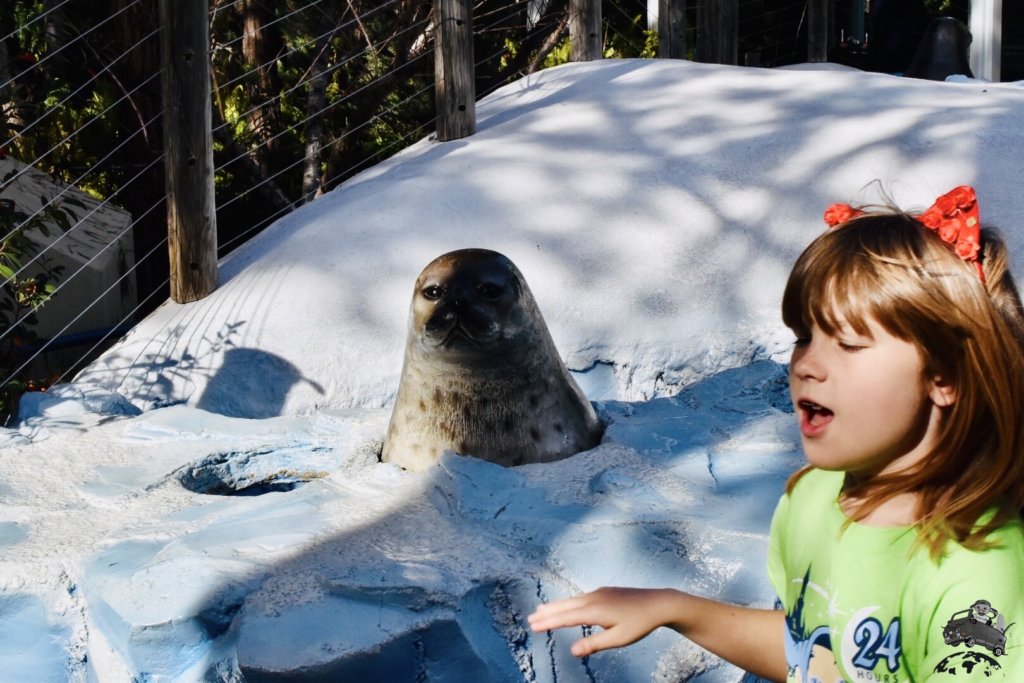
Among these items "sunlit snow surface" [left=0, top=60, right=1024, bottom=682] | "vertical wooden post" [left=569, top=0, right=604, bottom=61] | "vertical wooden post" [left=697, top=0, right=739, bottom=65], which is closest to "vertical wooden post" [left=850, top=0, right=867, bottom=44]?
"vertical wooden post" [left=697, top=0, right=739, bottom=65]

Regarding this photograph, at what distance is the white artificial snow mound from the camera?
14.5 ft

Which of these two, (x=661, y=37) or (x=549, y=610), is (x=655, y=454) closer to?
(x=549, y=610)

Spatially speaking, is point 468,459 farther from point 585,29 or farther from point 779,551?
point 585,29

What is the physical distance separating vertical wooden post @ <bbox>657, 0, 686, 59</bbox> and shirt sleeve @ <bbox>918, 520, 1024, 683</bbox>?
6.59 metres

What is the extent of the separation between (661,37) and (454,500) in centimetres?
536

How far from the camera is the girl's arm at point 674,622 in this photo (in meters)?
1.51

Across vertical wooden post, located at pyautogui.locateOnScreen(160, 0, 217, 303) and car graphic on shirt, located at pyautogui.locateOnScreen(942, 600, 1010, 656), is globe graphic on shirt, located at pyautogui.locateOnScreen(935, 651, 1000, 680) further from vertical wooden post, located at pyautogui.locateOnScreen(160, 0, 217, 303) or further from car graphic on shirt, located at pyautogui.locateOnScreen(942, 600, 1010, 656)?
vertical wooden post, located at pyautogui.locateOnScreen(160, 0, 217, 303)

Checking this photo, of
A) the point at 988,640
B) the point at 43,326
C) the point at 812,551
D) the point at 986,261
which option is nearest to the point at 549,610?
the point at 812,551

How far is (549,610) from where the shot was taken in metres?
1.50

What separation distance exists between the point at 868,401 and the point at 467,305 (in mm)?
1991

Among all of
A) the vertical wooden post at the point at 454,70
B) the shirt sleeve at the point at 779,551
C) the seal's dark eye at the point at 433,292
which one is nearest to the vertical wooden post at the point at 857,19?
the vertical wooden post at the point at 454,70

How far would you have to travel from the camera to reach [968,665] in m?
1.26

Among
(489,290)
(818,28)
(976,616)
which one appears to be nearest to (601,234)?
(489,290)

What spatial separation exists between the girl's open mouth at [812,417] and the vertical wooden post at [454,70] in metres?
4.29
